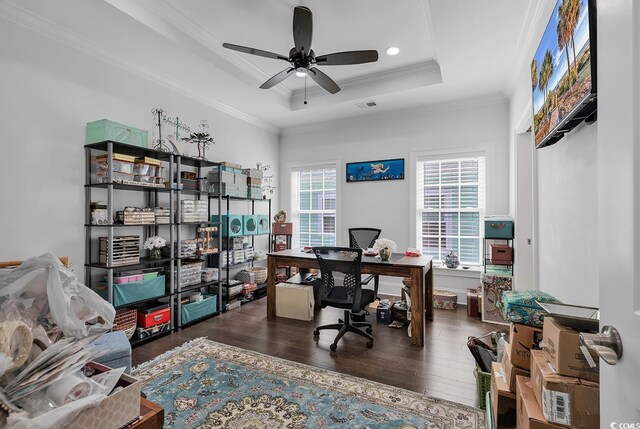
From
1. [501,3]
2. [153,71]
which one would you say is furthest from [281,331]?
[501,3]

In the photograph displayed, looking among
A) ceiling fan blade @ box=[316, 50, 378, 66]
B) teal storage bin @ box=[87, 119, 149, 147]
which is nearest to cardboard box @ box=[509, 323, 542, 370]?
ceiling fan blade @ box=[316, 50, 378, 66]

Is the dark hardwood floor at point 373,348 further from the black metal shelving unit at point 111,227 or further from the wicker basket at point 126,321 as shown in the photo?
the black metal shelving unit at point 111,227

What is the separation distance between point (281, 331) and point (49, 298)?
102 inches

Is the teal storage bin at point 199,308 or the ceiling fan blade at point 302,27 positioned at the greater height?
the ceiling fan blade at point 302,27

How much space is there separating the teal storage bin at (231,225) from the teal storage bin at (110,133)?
1395 mm

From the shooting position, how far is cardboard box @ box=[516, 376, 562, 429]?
1054 mm

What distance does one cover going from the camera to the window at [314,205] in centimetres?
544

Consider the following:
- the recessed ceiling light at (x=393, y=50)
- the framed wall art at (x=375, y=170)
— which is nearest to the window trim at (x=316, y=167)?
the framed wall art at (x=375, y=170)

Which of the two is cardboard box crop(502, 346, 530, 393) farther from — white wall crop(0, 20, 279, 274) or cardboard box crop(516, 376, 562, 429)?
white wall crop(0, 20, 279, 274)

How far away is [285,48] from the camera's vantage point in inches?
130

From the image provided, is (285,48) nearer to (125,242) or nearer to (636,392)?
(125,242)

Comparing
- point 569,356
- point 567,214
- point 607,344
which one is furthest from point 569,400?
point 567,214

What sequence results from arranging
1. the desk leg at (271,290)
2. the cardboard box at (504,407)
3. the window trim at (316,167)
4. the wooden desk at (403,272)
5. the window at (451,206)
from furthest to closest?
the window trim at (316,167) < the window at (451,206) < the desk leg at (271,290) < the wooden desk at (403,272) < the cardboard box at (504,407)

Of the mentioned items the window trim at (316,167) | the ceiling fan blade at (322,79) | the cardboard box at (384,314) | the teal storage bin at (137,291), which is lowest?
the cardboard box at (384,314)
